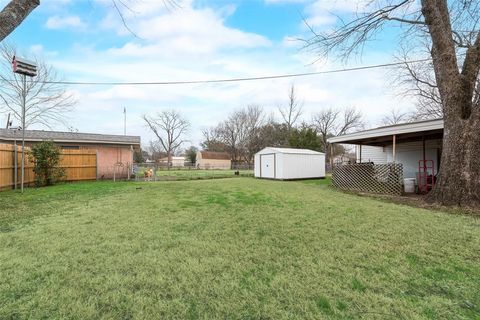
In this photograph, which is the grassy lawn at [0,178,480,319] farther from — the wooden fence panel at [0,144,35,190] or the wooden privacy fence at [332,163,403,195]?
the wooden fence panel at [0,144,35,190]

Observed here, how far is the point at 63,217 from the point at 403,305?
5.96 metres

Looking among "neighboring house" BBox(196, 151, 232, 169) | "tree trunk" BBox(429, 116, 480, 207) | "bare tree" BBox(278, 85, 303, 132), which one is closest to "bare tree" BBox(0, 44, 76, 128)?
"tree trunk" BBox(429, 116, 480, 207)

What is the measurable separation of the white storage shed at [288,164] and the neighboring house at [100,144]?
9.29 meters

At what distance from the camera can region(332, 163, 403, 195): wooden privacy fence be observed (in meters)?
9.45

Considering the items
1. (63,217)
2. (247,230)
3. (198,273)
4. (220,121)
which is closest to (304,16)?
(247,230)

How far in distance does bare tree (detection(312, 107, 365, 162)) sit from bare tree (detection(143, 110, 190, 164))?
22.8 metres

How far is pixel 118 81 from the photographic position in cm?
1214

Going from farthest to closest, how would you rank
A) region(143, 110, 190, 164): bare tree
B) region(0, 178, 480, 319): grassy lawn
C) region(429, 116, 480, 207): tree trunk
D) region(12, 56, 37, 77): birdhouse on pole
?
region(143, 110, 190, 164): bare tree → region(12, 56, 37, 77): birdhouse on pole → region(429, 116, 480, 207): tree trunk → region(0, 178, 480, 319): grassy lawn

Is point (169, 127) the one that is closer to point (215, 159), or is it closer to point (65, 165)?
point (215, 159)

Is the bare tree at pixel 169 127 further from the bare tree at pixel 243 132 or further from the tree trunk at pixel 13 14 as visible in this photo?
the tree trunk at pixel 13 14

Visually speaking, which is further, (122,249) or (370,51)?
(370,51)

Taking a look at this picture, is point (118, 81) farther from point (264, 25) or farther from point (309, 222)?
point (309, 222)

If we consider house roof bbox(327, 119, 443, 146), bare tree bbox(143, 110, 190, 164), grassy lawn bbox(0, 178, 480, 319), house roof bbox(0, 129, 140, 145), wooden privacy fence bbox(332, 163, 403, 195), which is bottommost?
grassy lawn bbox(0, 178, 480, 319)

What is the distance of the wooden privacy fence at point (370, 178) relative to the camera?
31.0 ft
